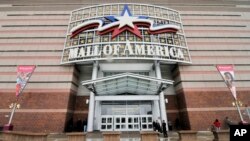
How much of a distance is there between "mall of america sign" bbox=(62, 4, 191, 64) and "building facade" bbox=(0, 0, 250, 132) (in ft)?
0.48

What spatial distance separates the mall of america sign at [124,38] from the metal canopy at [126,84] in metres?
4.10

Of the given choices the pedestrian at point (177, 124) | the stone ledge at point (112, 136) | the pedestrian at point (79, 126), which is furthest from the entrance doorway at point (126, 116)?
the stone ledge at point (112, 136)

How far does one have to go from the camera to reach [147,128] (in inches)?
959

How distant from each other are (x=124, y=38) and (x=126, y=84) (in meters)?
7.45

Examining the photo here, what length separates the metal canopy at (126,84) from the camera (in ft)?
64.5

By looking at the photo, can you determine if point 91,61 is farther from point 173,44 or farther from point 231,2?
point 231,2

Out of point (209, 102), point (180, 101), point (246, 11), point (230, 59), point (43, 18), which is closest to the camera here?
point (209, 102)

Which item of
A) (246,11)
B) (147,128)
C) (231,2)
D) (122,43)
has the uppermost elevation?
(231,2)

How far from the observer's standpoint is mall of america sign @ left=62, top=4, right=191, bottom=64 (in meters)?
24.9

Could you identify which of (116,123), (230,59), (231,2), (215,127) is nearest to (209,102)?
(215,127)

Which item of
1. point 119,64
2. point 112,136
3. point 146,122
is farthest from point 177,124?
point 112,136

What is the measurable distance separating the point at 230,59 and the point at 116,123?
19.9 m

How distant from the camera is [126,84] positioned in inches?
887

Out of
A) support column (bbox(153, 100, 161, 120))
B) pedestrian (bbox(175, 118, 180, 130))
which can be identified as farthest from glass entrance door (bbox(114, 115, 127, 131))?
pedestrian (bbox(175, 118, 180, 130))
